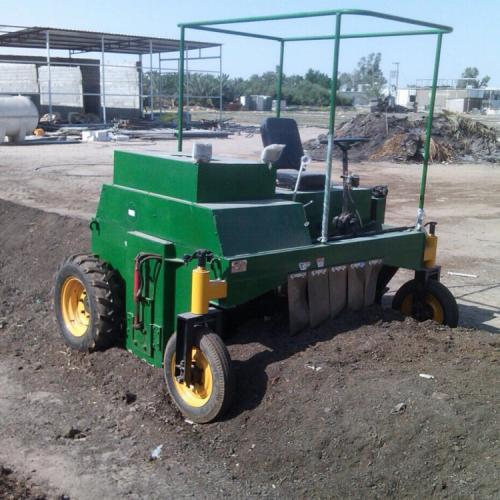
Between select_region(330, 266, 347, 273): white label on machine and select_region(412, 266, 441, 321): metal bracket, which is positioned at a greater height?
select_region(330, 266, 347, 273): white label on machine

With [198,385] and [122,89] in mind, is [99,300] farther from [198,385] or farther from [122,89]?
[122,89]

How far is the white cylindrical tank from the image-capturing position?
20.8 metres

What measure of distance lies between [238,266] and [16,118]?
18909 mm

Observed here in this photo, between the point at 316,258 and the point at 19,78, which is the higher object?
the point at 19,78

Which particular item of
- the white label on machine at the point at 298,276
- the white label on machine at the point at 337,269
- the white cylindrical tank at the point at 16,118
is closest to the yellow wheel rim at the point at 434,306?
the white label on machine at the point at 337,269

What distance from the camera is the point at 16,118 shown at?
21125 millimetres

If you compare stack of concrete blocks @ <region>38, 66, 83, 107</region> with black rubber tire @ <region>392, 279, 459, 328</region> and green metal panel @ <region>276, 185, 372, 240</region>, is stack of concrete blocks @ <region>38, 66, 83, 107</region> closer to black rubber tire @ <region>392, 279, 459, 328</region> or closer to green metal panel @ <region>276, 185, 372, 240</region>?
green metal panel @ <region>276, 185, 372, 240</region>

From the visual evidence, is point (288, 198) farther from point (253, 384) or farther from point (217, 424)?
point (217, 424)

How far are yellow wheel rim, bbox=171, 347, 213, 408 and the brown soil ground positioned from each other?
0.16m

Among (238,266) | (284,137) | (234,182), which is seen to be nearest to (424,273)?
(284,137)

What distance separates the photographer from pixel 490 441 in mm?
3496

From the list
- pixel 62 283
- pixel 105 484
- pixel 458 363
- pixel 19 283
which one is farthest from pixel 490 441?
pixel 19 283

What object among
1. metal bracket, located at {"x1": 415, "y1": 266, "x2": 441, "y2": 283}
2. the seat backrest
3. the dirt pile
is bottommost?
the dirt pile

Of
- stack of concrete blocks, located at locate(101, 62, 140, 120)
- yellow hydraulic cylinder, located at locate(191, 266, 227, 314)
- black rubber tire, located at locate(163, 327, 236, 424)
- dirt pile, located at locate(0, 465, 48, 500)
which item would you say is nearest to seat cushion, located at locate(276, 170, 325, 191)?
yellow hydraulic cylinder, located at locate(191, 266, 227, 314)
